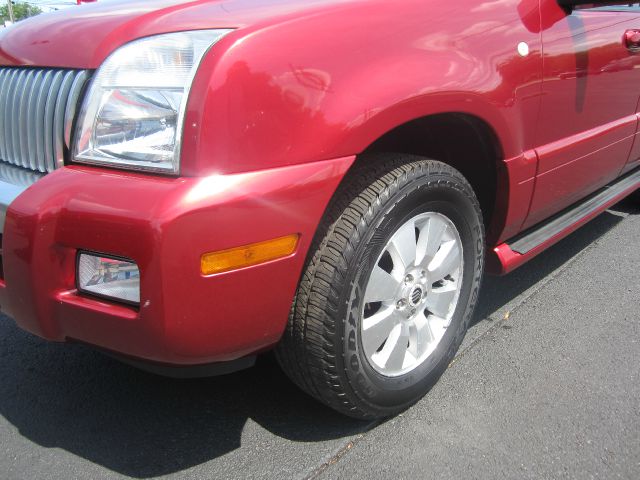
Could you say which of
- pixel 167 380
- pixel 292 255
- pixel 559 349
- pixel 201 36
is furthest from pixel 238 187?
pixel 559 349

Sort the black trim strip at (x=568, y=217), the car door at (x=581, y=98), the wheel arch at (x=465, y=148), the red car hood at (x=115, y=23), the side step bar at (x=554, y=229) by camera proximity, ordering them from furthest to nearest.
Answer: the black trim strip at (x=568, y=217) < the side step bar at (x=554, y=229) < the car door at (x=581, y=98) < the wheel arch at (x=465, y=148) < the red car hood at (x=115, y=23)

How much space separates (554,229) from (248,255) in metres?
1.83

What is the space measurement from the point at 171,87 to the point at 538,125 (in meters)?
1.49

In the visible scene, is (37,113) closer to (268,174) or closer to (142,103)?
(142,103)

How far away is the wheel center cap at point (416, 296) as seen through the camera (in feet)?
6.89

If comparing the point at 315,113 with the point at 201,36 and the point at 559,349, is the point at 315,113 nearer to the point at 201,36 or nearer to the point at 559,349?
the point at 201,36

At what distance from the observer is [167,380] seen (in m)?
2.40

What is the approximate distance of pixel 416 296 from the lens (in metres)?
2.13

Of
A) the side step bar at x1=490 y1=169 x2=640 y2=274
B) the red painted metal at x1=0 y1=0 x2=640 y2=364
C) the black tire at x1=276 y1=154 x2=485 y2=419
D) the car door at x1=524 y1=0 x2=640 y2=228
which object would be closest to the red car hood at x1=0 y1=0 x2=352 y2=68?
the red painted metal at x1=0 y1=0 x2=640 y2=364

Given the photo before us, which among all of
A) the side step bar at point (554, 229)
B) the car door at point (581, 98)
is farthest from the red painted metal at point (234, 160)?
the side step bar at point (554, 229)

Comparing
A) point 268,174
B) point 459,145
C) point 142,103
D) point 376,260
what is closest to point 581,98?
point 459,145

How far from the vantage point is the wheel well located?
2078 mm

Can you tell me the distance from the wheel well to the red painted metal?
0.52 feet

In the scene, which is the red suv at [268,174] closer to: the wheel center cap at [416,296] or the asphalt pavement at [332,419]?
the wheel center cap at [416,296]
